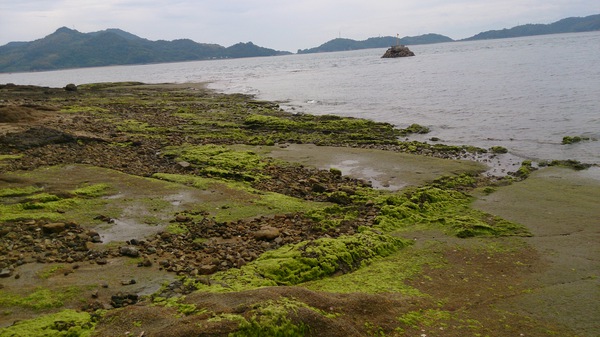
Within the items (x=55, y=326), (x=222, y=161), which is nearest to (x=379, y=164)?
(x=222, y=161)

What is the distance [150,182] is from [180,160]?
3.60 m

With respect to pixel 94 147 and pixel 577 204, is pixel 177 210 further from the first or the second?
pixel 577 204

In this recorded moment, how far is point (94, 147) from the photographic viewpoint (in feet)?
57.8

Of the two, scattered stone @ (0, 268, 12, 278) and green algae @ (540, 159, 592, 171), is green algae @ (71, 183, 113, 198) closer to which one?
scattered stone @ (0, 268, 12, 278)

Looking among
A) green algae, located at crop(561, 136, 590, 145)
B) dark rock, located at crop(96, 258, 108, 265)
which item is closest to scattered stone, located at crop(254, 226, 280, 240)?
dark rock, located at crop(96, 258, 108, 265)

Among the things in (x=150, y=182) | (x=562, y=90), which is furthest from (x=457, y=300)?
(x=562, y=90)

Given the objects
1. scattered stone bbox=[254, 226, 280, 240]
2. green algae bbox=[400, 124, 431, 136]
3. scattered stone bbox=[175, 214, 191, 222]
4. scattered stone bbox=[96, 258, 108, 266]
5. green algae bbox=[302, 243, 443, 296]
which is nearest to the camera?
green algae bbox=[302, 243, 443, 296]

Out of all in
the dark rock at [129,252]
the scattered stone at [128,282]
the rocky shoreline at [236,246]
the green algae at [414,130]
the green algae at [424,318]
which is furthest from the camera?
the green algae at [414,130]

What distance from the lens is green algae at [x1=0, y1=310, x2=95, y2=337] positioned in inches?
224

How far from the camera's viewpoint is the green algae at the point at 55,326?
5.70 metres

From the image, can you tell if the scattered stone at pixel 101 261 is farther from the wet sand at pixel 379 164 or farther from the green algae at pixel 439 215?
the wet sand at pixel 379 164

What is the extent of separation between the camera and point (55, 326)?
5.90 meters

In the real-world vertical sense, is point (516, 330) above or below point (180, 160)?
below

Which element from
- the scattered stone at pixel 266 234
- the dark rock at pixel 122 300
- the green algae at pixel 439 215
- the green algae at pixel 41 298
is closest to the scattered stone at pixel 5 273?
the green algae at pixel 41 298
